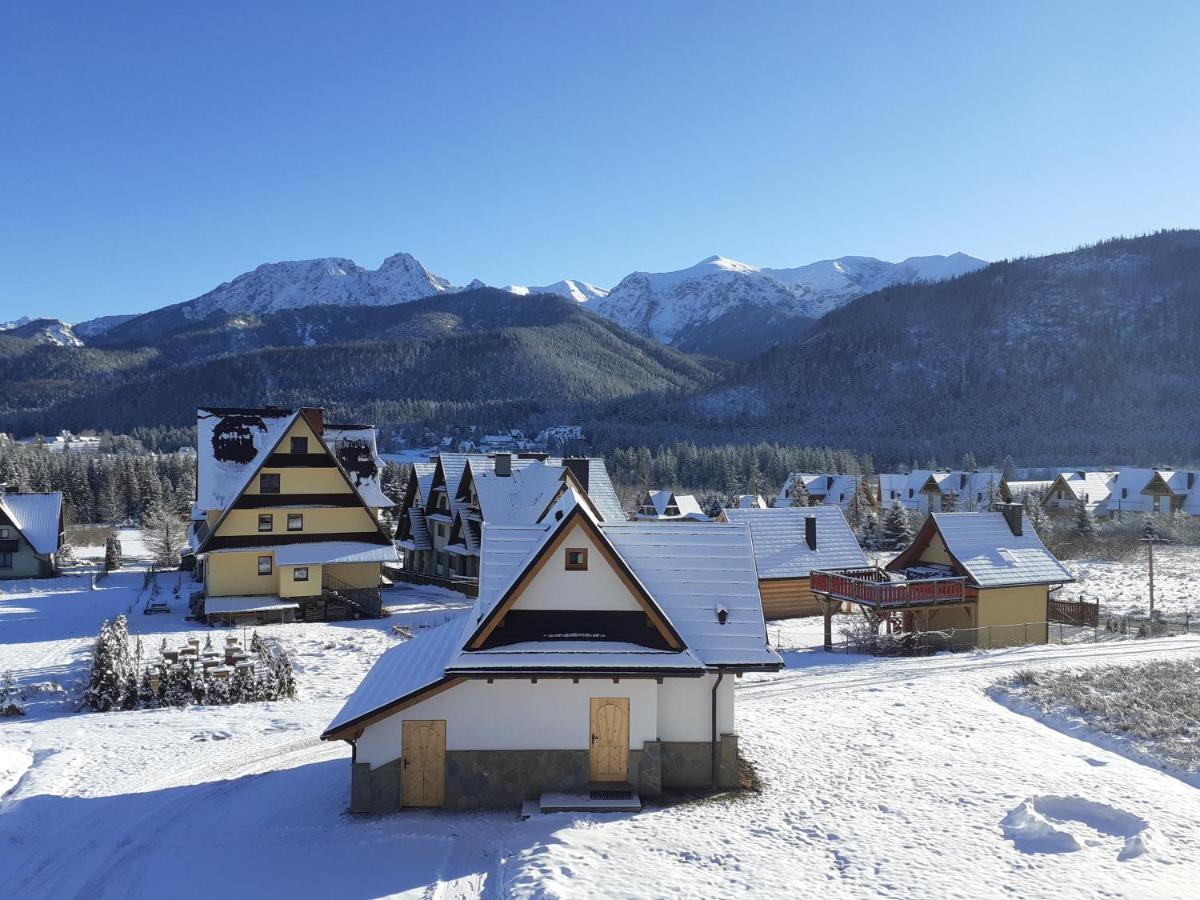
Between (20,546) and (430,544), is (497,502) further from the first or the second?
(20,546)

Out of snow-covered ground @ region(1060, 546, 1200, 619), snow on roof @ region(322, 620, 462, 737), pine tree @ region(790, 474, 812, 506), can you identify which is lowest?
snow-covered ground @ region(1060, 546, 1200, 619)

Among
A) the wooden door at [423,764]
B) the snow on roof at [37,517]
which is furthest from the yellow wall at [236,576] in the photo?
the wooden door at [423,764]

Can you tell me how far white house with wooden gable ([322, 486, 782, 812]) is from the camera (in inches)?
591

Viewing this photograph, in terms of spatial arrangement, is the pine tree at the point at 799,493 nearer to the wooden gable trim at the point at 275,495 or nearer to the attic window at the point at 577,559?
the wooden gable trim at the point at 275,495

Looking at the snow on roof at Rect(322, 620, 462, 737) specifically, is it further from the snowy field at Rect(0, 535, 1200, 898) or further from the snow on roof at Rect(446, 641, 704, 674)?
the snowy field at Rect(0, 535, 1200, 898)

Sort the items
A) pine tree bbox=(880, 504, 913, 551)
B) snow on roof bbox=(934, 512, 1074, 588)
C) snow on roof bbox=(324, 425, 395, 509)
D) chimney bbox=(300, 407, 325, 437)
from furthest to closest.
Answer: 1. pine tree bbox=(880, 504, 913, 551)
2. snow on roof bbox=(324, 425, 395, 509)
3. chimney bbox=(300, 407, 325, 437)
4. snow on roof bbox=(934, 512, 1074, 588)

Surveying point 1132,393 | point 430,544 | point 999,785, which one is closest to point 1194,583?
point 999,785

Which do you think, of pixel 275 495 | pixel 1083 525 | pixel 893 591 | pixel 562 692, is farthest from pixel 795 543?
pixel 1083 525

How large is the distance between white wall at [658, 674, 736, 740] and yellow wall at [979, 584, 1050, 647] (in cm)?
2085

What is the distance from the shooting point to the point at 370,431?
4700 centimetres

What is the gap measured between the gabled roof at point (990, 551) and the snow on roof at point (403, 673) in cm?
2364

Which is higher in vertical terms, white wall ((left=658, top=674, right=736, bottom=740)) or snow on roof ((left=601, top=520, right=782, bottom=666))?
snow on roof ((left=601, top=520, right=782, bottom=666))

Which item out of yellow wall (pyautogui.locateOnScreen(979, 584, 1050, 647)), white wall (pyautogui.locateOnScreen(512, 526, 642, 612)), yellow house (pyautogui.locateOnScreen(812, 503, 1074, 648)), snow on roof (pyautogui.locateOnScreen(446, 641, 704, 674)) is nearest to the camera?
snow on roof (pyautogui.locateOnScreen(446, 641, 704, 674))

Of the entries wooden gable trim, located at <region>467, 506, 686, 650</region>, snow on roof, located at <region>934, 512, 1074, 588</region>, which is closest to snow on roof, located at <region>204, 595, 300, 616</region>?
wooden gable trim, located at <region>467, 506, 686, 650</region>
